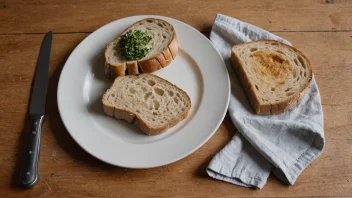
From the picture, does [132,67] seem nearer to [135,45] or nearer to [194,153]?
[135,45]

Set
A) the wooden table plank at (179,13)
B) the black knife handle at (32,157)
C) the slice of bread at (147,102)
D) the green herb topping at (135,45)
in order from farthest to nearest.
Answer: the wooden table plank at (179,13)
the green herb topping at (135,45)
the slice of bread at (147,102)
the black knife handle at (32,157)

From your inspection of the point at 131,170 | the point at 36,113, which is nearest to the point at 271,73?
the point at 131,170

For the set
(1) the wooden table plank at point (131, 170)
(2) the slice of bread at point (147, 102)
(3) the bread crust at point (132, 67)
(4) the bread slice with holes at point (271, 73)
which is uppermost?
(4) the bread slice with holes at point (271, 73)

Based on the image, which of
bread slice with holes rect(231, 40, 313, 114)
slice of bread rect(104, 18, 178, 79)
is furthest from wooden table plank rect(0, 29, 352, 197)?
slice of bread rect(104, 18, 178, 79)

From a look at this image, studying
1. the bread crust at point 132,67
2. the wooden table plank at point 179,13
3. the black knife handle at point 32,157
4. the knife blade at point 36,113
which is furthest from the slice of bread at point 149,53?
the black knife handle at point 32,157

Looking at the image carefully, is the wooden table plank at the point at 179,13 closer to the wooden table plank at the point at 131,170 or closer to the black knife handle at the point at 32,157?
the wooden table plank at the point at 131,170
